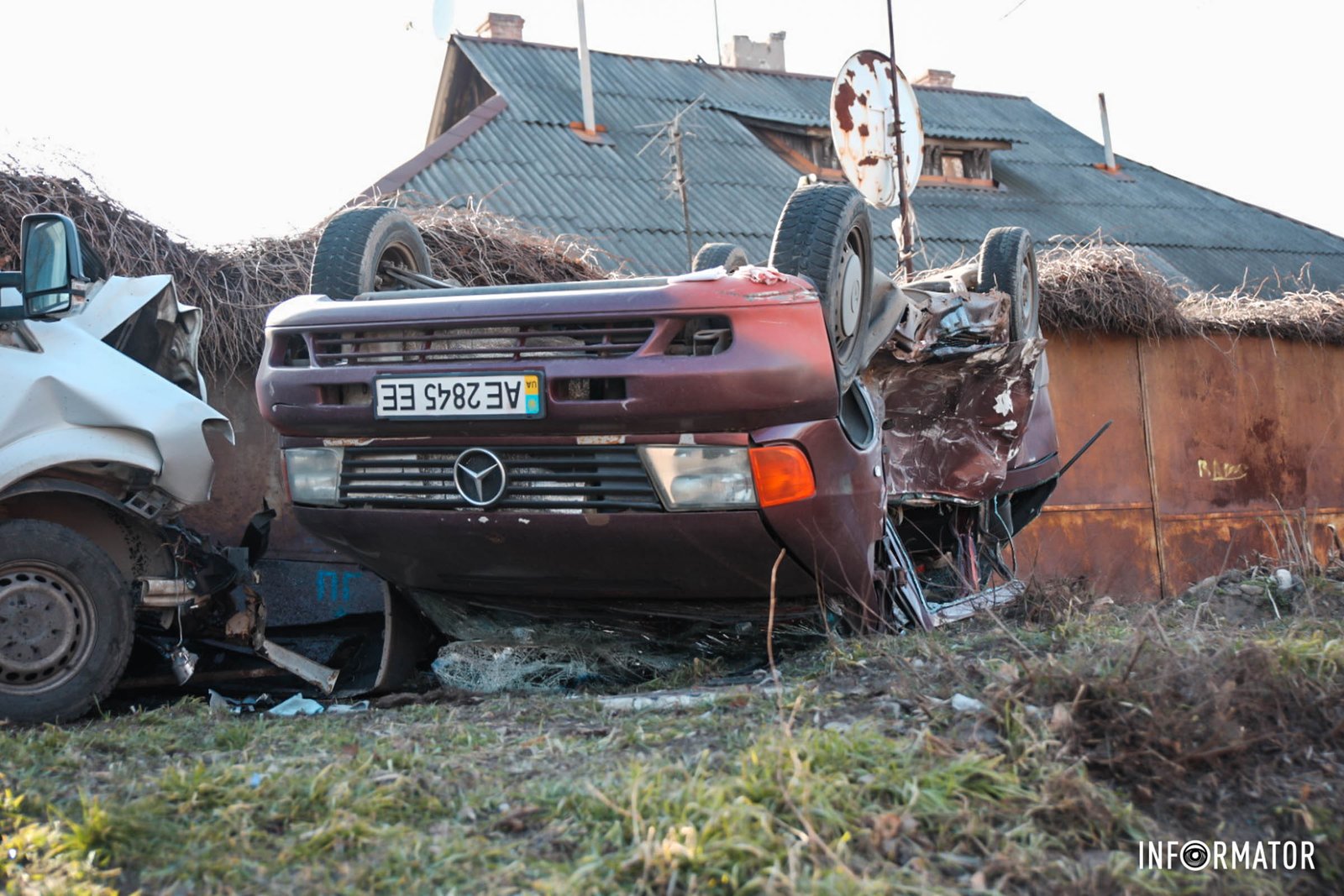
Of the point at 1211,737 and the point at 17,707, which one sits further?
the point at 17,707

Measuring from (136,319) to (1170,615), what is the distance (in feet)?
13.2

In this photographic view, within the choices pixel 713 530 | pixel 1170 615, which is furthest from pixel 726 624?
pixel 1170 615

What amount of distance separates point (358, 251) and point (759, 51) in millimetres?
17612

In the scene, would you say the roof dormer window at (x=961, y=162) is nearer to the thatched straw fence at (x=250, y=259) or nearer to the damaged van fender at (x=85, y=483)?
the thatched straw fence at (x=250, y=259)

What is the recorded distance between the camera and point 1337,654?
127 inches

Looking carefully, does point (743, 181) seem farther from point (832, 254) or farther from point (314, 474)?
point (314, 474)

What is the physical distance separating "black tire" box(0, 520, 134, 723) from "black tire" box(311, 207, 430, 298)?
122 cm

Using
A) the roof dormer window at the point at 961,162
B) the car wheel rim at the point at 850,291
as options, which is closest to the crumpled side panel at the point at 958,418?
the car wheel rim at the point at 850,291

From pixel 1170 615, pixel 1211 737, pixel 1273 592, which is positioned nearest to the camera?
pixel 1211 737

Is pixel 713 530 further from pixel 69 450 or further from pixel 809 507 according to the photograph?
pixel 69 450

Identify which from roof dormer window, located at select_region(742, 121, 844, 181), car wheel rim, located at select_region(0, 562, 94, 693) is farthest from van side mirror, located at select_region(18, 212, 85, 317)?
roof dormer window, located at select_region(742, 121, 844, 181)

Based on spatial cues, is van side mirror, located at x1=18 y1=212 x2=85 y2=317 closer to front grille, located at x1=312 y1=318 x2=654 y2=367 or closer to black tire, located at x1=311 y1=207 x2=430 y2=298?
black tire, located at x1=311 y1=207 x2=430 y2=298

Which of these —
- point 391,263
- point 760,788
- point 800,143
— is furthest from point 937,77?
point 760,788

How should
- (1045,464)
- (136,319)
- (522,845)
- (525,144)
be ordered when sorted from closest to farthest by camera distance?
(522,845), (136,319), (1045,464), (525,144)
